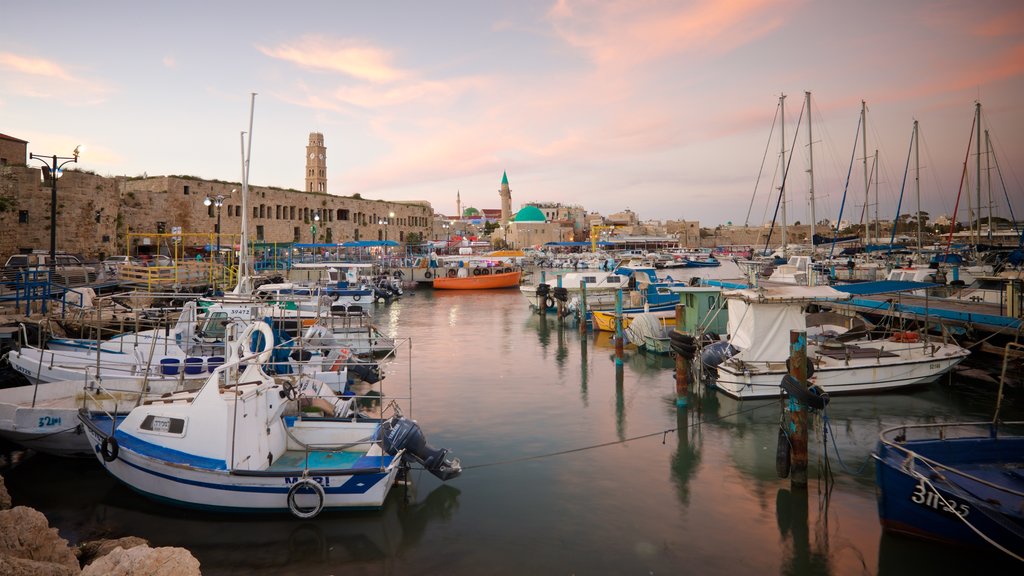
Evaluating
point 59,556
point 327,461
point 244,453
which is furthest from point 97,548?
point 327,461

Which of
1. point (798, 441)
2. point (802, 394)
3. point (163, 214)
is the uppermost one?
point (163, 214)

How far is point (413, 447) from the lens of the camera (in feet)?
32.9

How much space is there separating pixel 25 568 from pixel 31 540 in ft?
4.52

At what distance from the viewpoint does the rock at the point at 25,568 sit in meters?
4.76

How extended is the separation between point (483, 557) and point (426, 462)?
2.12 meters

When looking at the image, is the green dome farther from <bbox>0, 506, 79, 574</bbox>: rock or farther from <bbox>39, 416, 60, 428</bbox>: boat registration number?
<bbox>0, 506, 79, 574</bbox>: rock

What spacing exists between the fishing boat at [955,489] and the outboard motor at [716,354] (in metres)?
7.68

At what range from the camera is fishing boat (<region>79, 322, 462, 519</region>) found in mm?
9109

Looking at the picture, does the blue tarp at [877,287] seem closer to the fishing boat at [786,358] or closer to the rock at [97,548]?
the fishing boat at [786,358]

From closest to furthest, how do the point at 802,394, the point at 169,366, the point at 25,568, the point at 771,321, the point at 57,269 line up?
1. the point at 25,568
2. the point at 802,394
3. the point at 169,366
4. the point at 771,321
5. the point at 57,269

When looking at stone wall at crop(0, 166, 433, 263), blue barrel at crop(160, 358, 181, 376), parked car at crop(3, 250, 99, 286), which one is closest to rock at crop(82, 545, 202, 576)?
blue barrel at crop(160, 358, 181, 376)

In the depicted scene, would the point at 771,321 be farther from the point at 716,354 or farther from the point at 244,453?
the point at 244,453

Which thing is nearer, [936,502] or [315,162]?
[936,502]

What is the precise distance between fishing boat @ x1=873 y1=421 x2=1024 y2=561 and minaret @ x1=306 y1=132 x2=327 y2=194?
107 m
